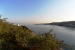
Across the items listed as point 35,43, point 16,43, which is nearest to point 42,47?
point 35,43

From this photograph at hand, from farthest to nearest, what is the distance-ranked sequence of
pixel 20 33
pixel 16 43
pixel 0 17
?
pixel 0 17 → pixel 20 33 → pixel 16 43

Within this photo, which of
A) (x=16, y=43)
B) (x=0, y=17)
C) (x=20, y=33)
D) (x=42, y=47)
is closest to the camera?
(x=42, y=47)

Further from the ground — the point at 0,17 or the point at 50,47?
the point at 0,17

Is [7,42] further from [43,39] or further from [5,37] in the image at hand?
[43,39]

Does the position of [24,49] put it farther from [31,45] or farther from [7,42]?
[7,42]

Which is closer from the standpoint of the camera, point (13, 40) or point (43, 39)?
point (43, 39)

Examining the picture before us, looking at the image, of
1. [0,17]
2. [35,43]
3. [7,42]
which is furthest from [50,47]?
[0,17]

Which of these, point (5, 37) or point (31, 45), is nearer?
point (31, 45)

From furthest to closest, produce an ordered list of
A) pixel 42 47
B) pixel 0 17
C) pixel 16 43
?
pixel 0 17, pixel 16 43, pixel 42 47

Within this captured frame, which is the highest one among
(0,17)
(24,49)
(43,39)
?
(0,17)
